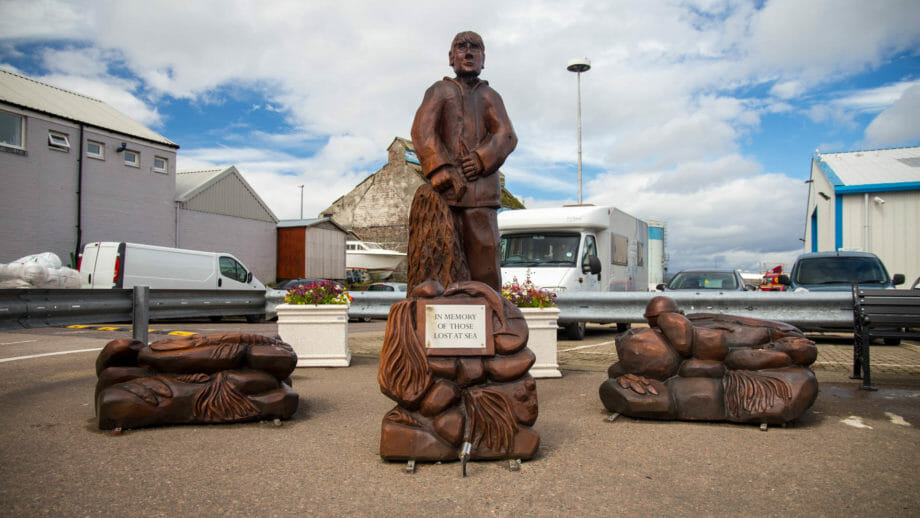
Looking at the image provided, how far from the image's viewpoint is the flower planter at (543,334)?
270 inches

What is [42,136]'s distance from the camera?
19.3 meters

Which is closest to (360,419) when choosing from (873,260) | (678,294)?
(678,294)

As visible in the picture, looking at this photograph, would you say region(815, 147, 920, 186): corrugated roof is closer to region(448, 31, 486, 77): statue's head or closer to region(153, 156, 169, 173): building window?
region(448, 31, 486, 77): statue's head

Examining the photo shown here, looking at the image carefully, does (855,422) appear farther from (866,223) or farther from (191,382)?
(866,223)

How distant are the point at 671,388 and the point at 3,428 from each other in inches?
196

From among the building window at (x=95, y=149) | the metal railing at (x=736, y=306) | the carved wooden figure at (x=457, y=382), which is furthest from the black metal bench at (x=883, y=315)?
the building window at (x=95, y=149)

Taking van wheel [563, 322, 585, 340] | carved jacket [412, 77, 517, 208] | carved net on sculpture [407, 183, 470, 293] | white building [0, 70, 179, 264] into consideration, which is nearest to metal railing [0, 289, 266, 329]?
carved net on sculpture [407, 183, 470, 293]

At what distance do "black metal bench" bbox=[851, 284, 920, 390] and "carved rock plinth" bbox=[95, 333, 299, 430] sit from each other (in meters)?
5.66

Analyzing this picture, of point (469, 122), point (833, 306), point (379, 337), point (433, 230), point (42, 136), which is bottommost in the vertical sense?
point (379, 337)

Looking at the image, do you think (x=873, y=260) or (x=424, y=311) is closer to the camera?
(x=424, y=311)

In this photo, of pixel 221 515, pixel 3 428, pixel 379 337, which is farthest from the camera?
pixel 379 337

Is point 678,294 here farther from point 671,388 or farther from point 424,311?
point 424,311

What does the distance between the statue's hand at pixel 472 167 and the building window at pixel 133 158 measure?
2131 centimetres

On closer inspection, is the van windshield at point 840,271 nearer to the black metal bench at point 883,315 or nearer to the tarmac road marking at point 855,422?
the black metal bench at point 883,315
